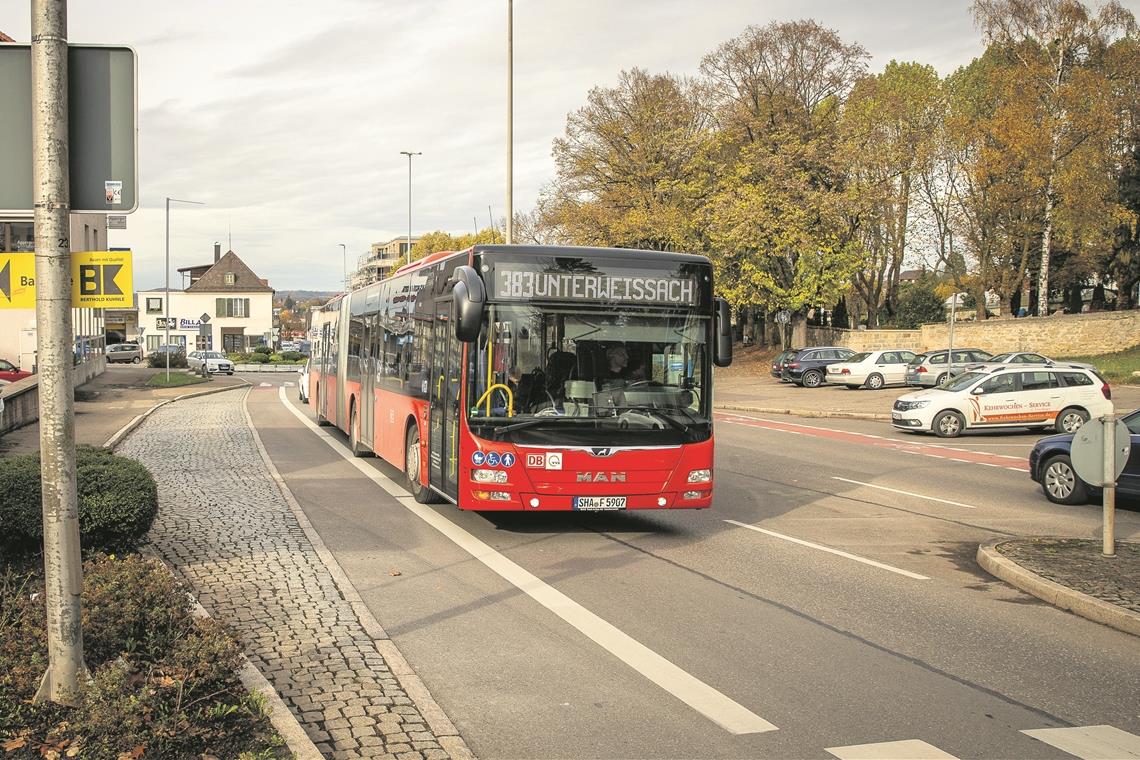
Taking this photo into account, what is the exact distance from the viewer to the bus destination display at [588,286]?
413 inches

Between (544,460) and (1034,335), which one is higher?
(1034,335)

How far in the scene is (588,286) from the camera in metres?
10.6

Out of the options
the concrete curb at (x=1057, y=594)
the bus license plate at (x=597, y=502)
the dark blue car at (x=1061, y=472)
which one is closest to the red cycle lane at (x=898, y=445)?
the dark blue car at (x=1061, y=472)

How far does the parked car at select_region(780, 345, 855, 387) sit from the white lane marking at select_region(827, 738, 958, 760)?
39.5 m

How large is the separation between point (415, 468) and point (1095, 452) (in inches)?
297

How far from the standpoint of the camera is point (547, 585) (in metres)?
8.76

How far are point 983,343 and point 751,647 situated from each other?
47.2 metres

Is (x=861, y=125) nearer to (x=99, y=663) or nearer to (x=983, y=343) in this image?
(x=983, y=343)

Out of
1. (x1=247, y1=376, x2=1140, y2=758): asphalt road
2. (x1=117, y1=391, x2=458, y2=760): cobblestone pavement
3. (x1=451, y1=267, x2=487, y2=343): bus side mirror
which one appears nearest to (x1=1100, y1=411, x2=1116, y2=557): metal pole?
(x1=247, y1=376, x2=1140, y2=758): asphalt road

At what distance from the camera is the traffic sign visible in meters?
9.76

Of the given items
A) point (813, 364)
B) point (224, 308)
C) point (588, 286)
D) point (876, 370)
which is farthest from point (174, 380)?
point (224, 308)

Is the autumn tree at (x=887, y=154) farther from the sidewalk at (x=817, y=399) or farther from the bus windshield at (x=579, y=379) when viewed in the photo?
the bus windshield at (x=579, y=379)

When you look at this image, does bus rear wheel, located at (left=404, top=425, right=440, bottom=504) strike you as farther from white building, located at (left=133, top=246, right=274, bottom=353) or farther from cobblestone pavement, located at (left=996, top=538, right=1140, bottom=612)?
white building, located at (left=133, top=246, right=274, bottom=353)

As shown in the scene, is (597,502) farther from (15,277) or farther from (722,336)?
(15,277)
